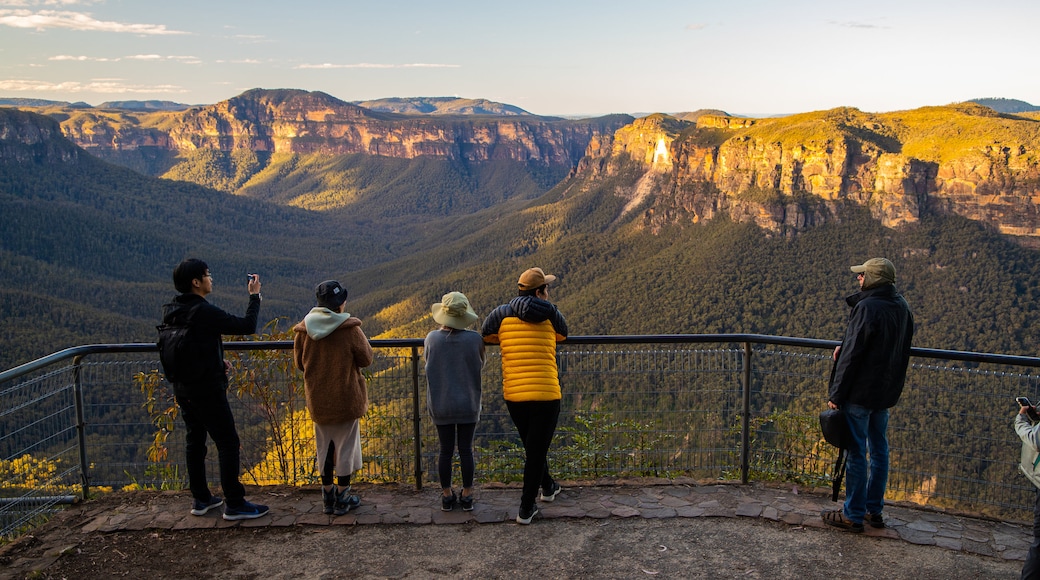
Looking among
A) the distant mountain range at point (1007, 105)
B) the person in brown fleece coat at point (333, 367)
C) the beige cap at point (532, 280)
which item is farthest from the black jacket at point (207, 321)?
the distant mountain range at point (1007, 105)

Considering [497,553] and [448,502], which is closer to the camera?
[497,553]

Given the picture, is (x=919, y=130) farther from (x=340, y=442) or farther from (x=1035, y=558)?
(x=340, y=442)

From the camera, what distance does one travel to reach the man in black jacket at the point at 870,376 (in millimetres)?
5555

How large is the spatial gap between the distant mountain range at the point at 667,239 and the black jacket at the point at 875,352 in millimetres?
34086

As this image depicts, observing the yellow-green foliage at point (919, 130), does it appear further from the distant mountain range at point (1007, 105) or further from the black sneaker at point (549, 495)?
the distant mountain range at point (1007, 105)

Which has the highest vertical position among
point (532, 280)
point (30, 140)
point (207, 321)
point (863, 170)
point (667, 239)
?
point (30, 140)

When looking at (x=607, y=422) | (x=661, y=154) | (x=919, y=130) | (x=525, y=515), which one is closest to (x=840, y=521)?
(x=607, y=422)

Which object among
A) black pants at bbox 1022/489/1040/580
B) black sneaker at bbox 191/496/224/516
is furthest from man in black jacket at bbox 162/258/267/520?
black pants at bbox 1022/489/1040/580

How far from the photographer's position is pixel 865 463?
5.84m

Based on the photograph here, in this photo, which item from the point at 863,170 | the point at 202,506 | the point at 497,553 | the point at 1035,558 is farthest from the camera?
the point at 863,170

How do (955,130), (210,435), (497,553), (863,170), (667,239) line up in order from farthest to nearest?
1. (667,239)
2. (863,170)
3. (955,130)
4. (210,435)
5. (497,553)

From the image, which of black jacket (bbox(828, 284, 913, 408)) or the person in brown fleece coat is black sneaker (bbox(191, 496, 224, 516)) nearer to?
the person in brown fleece coat

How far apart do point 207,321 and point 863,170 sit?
5743 cm

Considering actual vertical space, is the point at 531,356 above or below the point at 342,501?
above
